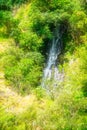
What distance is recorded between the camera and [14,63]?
48.1 m

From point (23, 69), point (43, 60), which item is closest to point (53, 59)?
point (43, 60)

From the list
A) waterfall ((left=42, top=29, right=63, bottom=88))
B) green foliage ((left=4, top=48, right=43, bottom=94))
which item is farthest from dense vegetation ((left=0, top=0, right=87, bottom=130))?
waterfall ((left=42, top=29, right=63, bottom=88))

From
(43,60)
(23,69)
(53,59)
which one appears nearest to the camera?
(23,69)

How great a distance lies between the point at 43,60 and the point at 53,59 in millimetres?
1375

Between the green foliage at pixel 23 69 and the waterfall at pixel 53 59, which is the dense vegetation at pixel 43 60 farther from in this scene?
the waterfall at pixel 53 59

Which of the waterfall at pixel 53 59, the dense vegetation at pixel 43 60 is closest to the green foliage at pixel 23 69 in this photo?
the dense vegetation at pixel 43 60

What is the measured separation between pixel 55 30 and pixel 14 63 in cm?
679

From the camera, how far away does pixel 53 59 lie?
48.2 metres

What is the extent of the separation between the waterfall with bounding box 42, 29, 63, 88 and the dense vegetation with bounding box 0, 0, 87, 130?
66cm

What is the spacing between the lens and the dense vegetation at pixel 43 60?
36.0m

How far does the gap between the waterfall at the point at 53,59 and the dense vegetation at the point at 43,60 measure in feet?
2.16

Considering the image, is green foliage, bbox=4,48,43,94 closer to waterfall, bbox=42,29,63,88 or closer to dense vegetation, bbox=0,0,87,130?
dense vegetation, bbox=0,0,87,130

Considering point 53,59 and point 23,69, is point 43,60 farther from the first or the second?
point 23,69

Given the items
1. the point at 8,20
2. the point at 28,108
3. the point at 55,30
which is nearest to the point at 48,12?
the point at 55,30
